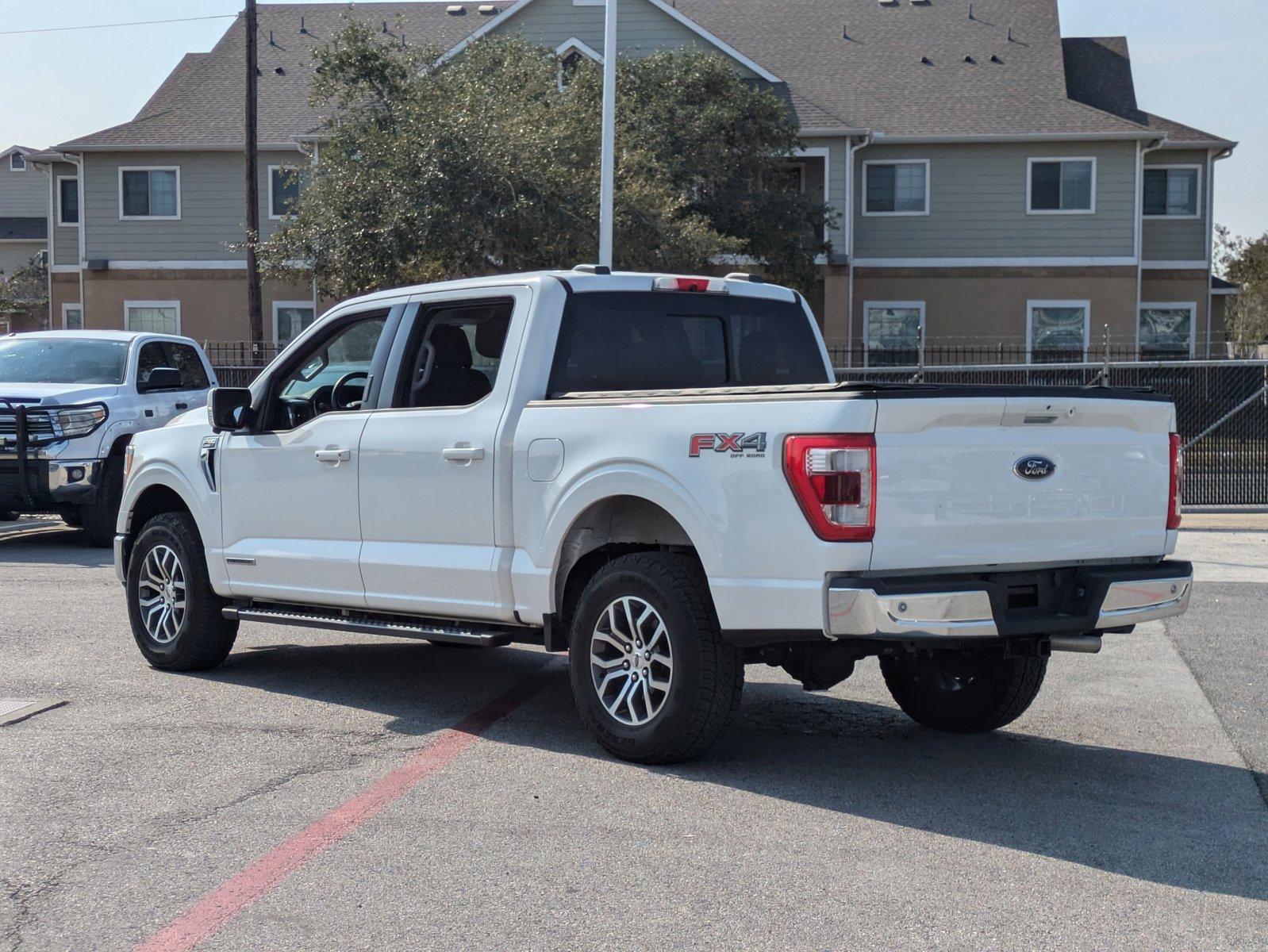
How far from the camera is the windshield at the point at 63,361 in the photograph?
1518cm

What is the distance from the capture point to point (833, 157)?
104 ft

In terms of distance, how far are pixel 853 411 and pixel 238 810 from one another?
2675mm

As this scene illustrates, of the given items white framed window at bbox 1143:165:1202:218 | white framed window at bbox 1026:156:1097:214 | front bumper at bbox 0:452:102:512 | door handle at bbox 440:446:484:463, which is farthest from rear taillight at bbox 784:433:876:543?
white framed window at bbox 1143:165:1202:218

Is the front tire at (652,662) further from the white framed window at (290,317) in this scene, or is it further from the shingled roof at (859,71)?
the white framed window at (290,317)

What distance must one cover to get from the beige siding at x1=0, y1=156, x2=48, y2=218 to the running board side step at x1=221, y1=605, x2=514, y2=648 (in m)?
59.4

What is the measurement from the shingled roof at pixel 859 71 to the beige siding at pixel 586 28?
1678 millimetres

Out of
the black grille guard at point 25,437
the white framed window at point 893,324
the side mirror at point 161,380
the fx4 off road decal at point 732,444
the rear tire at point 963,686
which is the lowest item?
the rear tire at point 963,686

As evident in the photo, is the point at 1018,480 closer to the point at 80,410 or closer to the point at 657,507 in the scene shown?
the point at 657,507

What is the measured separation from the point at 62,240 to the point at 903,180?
20.3m

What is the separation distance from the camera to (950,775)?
20.5ft

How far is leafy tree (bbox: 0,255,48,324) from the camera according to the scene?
5103 centimetres

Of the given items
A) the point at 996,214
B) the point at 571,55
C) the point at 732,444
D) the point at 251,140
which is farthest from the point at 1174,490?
the point at 996,214

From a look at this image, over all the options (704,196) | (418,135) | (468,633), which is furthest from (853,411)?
(704,196)

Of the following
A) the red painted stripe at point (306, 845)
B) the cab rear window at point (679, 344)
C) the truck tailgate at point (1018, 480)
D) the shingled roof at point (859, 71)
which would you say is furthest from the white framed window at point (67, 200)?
the truck tailgate at point (1018, 480)
